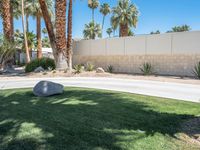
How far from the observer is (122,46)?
26.0 metres

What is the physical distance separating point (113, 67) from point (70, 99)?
17.6 metres

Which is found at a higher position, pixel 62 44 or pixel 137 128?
pixel 62 44

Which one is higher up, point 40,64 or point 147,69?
point 40,64

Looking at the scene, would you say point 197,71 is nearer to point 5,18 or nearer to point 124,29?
point 5,18

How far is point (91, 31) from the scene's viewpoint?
66.4 m

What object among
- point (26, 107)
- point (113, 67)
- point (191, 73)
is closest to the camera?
point (26, 107)

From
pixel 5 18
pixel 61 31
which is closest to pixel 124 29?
pixel 5 18

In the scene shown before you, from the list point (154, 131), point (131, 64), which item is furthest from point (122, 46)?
point (154, 131)

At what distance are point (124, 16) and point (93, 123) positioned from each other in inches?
1489

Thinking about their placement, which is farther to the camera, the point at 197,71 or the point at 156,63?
the point at 156,63

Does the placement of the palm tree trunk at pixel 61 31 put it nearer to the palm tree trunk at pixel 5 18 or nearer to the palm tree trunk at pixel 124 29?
the palm tree trunk at pixel 5 18

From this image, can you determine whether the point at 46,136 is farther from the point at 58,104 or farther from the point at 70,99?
the point at 70,99

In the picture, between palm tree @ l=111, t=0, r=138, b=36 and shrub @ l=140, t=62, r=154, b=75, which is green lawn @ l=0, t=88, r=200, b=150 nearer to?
shrub @ l=140, t=62, r=154, b=75

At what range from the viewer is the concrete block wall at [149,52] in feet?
69.3
